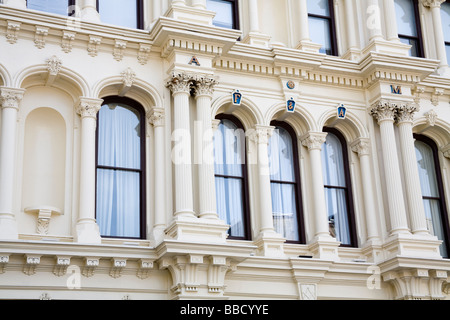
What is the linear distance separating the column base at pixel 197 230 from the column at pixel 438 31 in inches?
321

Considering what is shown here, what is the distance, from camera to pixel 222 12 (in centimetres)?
1888

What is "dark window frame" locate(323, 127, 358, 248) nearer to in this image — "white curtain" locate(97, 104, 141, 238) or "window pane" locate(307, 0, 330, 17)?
"window pane" locate(307, 0, 330, 17)

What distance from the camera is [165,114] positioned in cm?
1669

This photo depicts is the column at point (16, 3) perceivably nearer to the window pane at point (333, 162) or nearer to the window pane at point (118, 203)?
the window pane at point (118, 203)

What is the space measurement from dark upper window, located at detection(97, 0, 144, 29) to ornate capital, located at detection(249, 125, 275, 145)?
348cm

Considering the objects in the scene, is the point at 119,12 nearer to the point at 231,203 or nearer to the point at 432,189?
the point at 231,203

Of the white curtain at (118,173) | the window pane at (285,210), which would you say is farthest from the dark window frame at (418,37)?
the white curtain at (118,173)

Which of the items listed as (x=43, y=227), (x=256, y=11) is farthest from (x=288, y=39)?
(x=43, y=227)

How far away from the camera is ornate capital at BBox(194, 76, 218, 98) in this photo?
1661 centimetres

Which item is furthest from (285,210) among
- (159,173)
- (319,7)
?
(319,7)

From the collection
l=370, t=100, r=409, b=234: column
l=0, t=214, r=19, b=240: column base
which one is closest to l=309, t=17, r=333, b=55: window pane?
l=370, t=100, r=409, b=234: column

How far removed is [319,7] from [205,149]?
5.84m

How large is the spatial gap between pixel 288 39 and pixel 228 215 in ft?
15.8
